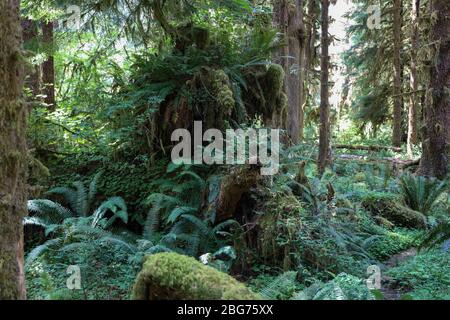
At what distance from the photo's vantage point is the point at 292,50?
1151cm

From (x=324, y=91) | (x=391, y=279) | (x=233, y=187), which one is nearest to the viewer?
(x=391, y=279)

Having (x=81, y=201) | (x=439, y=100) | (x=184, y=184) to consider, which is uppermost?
(x=439, y=100)

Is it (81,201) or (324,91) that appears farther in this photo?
(324,91)

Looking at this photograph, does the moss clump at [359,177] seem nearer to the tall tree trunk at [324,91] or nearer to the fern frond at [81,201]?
the tall tree trunk at [324,91]

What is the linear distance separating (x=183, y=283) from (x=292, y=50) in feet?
30.8

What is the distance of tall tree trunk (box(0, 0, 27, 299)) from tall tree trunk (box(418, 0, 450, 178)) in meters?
8.90

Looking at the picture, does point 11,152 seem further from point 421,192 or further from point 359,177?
point 359,177

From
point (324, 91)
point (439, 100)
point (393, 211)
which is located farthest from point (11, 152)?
point (439, 100)

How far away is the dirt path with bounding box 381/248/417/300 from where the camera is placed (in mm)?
5047

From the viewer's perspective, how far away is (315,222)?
6309 millimetres

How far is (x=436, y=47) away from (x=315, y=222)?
5725 mm

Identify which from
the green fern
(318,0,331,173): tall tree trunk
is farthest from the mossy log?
(318,0,331,173): tall tree trunk

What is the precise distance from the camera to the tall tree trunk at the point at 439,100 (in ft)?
31.2
